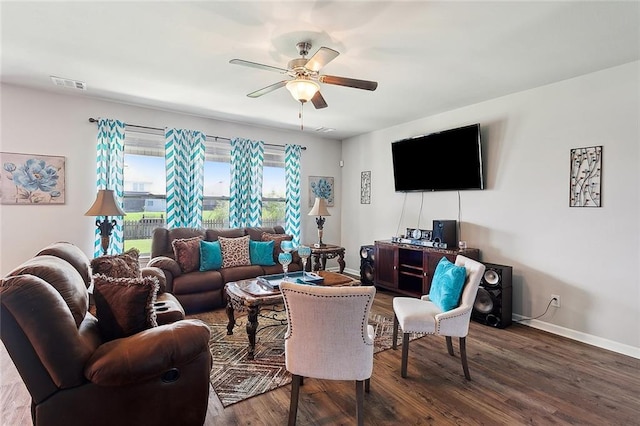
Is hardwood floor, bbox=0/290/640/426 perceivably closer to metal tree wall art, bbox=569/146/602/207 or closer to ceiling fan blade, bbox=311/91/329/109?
metal tree wall art, bbox=569/146/602/207

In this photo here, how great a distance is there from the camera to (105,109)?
4195mm

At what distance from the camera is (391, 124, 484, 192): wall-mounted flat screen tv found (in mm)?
4062

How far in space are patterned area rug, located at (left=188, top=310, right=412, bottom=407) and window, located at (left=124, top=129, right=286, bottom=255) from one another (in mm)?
1626

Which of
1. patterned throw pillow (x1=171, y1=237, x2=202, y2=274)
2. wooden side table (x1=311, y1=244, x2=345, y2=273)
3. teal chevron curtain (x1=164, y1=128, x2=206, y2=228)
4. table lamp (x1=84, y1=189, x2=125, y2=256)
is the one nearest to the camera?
table lamp (x1=84, y1=189, x2=125, y2=256)

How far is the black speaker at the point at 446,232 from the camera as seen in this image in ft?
13.8

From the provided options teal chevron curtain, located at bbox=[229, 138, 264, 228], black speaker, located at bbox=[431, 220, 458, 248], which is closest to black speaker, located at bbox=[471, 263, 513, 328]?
black speaker, located at bbox=[431, 220, 458, 248]

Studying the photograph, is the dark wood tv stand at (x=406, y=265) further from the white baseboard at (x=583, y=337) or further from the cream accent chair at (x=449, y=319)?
the cream accent chair at (x=449, y=319)

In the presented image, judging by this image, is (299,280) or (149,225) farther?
(149,225)

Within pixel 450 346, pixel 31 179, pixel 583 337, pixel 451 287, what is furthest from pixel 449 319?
pixel 31 179

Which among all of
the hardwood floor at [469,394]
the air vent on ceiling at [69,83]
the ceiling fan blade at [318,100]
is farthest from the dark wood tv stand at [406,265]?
the air vent on ceiling at [69,83]

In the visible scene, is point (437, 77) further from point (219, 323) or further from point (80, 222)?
point (80, 222)

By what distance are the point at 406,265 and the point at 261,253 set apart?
209cm

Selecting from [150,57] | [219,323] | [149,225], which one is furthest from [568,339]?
[149,225]

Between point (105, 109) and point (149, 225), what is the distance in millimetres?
1648
